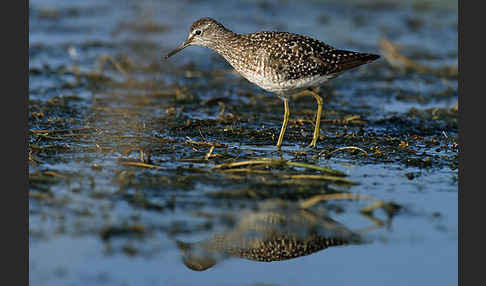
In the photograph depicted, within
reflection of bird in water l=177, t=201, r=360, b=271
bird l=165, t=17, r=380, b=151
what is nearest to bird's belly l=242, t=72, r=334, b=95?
bird l=165, t=17, r=380, b=151

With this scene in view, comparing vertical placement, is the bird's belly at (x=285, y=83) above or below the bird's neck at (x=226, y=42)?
below

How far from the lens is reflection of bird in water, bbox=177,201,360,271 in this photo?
537 centimetres

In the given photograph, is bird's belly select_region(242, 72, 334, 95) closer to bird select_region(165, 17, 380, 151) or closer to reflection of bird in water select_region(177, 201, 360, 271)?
bird select_region(165, 17, 380, 151)

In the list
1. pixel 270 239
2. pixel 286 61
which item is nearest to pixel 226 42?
pixel 286 61

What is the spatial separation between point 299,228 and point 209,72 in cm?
648

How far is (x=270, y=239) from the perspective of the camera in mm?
5574

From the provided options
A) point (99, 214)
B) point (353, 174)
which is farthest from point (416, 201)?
point (99, 214)

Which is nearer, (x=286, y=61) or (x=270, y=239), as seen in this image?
(x=270, y=239)

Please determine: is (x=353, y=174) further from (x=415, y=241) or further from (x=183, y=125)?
(x=183, y=125)

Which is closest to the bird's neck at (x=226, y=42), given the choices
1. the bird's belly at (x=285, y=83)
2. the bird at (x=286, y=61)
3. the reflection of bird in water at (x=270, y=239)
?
the bird at (x=286, y=61)

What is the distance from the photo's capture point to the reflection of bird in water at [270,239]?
5.37 metres

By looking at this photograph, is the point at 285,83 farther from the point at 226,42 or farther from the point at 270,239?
the point at 270,239

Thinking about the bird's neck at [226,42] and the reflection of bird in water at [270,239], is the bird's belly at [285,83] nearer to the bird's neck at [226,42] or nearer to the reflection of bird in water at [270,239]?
the bird's neck at [226,42]

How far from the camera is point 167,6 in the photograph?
16.2 metres
